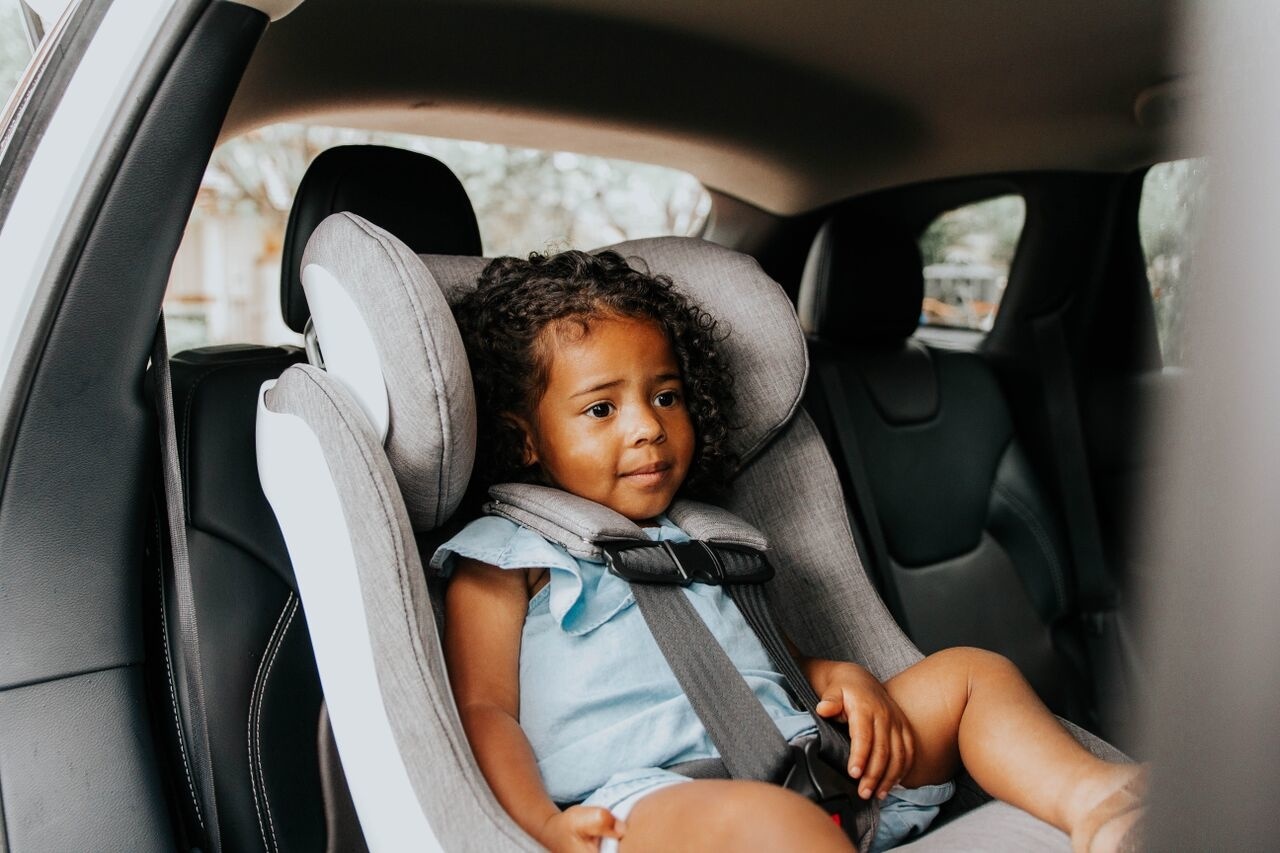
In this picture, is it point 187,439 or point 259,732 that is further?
point 187,439

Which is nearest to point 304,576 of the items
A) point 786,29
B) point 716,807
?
point 716,807

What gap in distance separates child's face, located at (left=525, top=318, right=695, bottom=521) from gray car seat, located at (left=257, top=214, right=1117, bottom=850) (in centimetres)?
16

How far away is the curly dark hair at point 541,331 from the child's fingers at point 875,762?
1.51ft

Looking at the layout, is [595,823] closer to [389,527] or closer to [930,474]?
[389,527]

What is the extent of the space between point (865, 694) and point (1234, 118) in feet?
3.23

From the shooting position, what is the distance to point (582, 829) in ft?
3.48

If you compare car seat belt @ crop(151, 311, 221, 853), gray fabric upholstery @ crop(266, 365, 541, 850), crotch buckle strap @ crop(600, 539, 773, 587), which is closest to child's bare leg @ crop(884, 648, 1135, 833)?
crotch buckle strap @ crop(600, 539, 773, 587)

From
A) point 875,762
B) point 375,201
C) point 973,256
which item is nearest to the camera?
point 875,762

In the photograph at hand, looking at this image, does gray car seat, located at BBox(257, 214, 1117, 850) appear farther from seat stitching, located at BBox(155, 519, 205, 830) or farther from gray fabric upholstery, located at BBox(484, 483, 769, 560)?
seat stitching, located at BBox(155, 519, 205, 830)

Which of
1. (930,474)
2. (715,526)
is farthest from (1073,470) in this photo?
(715,526)

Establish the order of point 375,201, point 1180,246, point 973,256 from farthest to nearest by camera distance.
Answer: point 973,256
point 375,201
point 1180,246

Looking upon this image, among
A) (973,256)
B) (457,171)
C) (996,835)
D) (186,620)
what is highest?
(457,171)

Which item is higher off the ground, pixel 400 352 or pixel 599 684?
pixel 400 352

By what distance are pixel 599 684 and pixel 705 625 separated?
14cm
